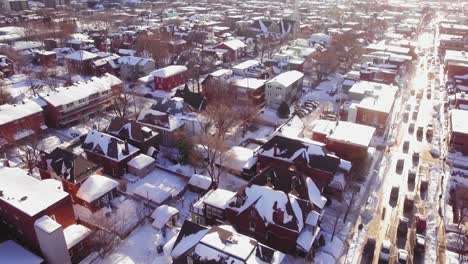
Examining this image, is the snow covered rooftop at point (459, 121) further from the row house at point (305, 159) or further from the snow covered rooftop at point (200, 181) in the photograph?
the snow covered rooftop at point (200, 181)

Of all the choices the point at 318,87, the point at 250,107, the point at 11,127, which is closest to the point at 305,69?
the point at 318,87

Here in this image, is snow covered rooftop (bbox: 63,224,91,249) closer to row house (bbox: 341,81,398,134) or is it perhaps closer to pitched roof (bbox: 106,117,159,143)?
pitched roof (bbox: 106,117,159,143)

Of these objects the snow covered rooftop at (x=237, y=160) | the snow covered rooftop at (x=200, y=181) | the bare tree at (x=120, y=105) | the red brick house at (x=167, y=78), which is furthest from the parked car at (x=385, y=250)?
the red brick house at (x=167, y=78)

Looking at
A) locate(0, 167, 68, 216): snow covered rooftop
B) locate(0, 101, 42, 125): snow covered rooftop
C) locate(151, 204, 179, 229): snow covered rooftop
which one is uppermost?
locate(0, 101, 42, 125): snow covered rooftop

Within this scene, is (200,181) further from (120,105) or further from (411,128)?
(411,128)

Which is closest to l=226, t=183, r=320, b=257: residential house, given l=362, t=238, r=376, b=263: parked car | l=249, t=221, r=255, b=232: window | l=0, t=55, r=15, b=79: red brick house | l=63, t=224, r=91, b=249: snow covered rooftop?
l=249, t=221, r=255, b=232: window

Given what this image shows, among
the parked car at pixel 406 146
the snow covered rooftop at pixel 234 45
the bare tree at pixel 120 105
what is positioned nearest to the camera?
the parked car at pixel 406 146

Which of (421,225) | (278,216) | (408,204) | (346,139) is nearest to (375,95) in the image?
(346,139)
